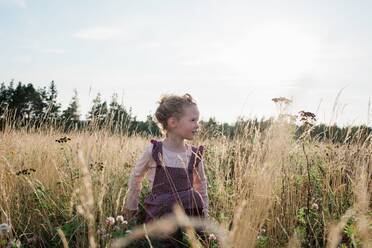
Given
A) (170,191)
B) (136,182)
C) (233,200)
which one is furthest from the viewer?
(136,182)

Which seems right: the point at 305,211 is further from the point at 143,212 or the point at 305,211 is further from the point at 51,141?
the point at 51,141

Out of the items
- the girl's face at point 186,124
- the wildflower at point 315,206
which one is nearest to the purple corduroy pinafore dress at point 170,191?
the girl's face at point 186,124

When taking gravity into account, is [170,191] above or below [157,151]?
below

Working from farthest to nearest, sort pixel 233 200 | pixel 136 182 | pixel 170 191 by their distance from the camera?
pixel 136 182 < pixel 170 191 < pixel 233 200

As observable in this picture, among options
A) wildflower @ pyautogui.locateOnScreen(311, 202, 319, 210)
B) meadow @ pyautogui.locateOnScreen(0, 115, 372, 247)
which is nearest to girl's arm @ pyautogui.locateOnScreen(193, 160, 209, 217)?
meadow @ pyautogui.locateOnScreen(0, 115, 372, 247)

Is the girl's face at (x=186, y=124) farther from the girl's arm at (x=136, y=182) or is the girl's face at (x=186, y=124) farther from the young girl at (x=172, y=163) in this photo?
the girl's arm at (x=136, y=182)

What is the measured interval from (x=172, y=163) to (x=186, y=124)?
334 mm

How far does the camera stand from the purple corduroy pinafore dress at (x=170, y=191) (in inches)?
118

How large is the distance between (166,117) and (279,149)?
1.34 meters

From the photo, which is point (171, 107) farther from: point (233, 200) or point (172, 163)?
point (233, 200)

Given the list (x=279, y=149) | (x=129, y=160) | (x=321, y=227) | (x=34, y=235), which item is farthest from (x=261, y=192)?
(x=129, y=160)

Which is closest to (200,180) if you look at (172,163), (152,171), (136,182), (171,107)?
(172,163)

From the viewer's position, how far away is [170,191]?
125 inches

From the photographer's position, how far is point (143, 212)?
3.51m
